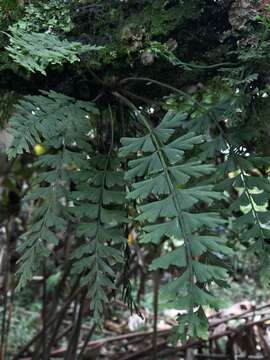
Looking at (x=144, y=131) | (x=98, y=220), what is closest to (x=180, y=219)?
(x=98, y=220)

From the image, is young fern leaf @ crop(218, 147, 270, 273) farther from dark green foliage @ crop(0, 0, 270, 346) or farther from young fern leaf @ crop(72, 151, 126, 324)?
young fern leaf @ crop(72, 151, 126, 324)

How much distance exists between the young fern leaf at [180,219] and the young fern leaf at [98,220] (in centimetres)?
7

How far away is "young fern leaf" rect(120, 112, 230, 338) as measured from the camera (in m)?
0.45

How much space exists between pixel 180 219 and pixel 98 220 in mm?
147

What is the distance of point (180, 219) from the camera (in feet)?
1.61

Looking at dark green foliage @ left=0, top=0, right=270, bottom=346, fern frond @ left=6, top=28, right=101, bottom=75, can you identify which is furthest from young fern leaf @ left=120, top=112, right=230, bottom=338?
fern frond @ left=6, top=28, right=101, bottom=75

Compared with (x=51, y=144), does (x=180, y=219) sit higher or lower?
lower

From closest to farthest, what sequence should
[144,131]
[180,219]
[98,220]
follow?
1. [180,219]
2. [98,220]
3. [144,131]

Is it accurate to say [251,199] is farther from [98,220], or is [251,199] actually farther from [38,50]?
[38,50]

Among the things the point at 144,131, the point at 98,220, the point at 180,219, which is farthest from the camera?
the point at 144,131

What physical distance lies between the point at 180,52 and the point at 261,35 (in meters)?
0.15

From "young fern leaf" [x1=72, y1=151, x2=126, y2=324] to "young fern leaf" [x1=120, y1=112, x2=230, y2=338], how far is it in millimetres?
69

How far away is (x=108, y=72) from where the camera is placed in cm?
77

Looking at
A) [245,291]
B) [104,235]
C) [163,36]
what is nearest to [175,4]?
[163,36]
